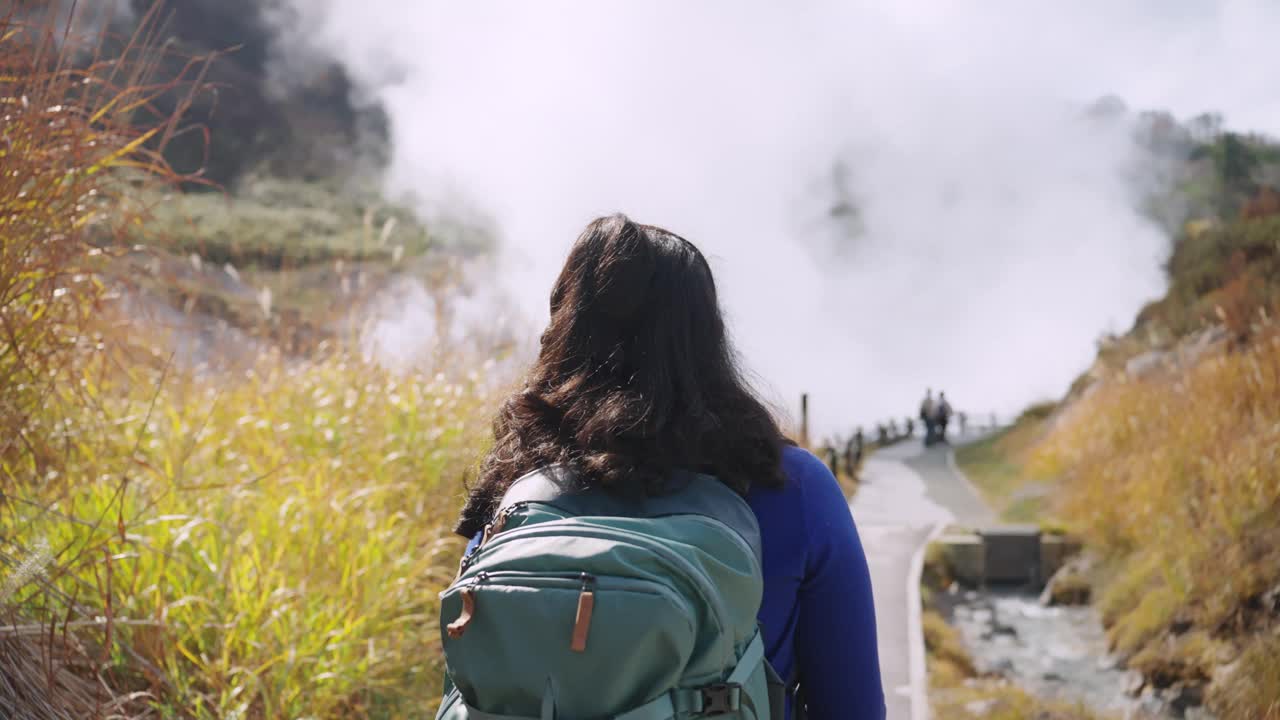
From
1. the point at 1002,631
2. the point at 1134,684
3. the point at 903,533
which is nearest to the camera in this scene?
the point at 1134,684

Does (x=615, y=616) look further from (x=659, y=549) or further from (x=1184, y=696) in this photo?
(x=1184, y=696)

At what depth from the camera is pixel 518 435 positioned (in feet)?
5.59

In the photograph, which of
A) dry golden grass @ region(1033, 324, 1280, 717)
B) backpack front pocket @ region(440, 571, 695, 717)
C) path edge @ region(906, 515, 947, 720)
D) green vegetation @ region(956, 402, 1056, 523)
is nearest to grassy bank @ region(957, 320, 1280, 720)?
dry golden grass @ region(1033, 324, 1280, 717)

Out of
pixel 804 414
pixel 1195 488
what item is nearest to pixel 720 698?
pixel 1195 488

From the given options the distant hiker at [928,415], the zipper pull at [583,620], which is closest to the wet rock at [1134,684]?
the zipper pull at [583,620]

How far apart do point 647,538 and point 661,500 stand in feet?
0.34

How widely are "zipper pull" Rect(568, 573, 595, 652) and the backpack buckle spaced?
0.21 m

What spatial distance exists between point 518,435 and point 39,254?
218cm

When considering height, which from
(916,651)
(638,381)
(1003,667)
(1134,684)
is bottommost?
(1003,667)

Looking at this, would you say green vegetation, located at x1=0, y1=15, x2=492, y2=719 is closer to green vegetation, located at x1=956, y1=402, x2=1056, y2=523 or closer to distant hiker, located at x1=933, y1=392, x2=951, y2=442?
green vegetation, located at x1=956, y1=402, x2=1056, y2=523

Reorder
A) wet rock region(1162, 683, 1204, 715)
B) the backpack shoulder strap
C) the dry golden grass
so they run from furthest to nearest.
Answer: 1. the dry golden grass
2. wet rock region(1162, 683, 1204, 715)
3. the backpack shoulder strap

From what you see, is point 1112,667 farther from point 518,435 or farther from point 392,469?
point 518,435

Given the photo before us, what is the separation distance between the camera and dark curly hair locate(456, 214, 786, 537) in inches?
59.9

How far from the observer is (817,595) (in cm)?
160
